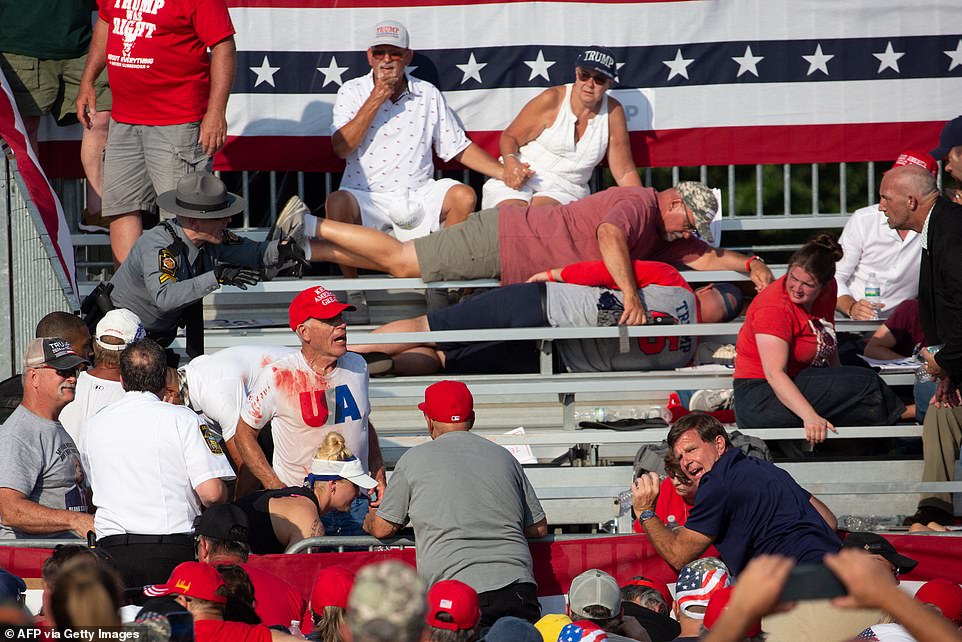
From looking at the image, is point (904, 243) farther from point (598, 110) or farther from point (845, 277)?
point (598, 110)

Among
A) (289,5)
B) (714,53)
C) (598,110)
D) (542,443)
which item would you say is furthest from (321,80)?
(542,443)

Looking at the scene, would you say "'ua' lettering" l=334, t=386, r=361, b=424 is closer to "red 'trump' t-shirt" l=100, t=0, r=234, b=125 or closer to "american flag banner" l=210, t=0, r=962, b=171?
"red 'trump' t-shirt" l=100, t=0, r=234, b=125

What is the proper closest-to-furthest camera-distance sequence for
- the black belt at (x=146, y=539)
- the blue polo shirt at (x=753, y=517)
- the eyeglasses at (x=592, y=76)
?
the blue polo shirt at (x=753, y=517), the black belt at (x=146, y=539), the eyeglasses at (x=592, y=76)

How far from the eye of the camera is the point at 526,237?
24.8 feet

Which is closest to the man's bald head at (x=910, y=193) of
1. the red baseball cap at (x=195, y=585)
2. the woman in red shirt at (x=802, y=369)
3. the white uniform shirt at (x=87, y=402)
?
the woman in red shirt at (x=802, y=369)

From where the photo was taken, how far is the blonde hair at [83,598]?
2.25 metres

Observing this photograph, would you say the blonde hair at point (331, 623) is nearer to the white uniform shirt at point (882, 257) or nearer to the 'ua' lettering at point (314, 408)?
the 'ua' lettering at point (314, 408)

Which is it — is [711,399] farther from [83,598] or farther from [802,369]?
[83,598]

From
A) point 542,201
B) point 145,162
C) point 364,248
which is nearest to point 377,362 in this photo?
point 364,248

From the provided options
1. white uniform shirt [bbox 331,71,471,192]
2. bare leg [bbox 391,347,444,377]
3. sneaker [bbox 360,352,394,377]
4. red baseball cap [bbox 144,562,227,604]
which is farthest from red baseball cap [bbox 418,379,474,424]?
white uniform shirt [bbox 331,71,471,192]

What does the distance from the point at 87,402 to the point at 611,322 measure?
2.74m

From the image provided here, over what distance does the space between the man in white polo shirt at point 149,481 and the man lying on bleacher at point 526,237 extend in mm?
2703

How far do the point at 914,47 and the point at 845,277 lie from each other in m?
1.81
